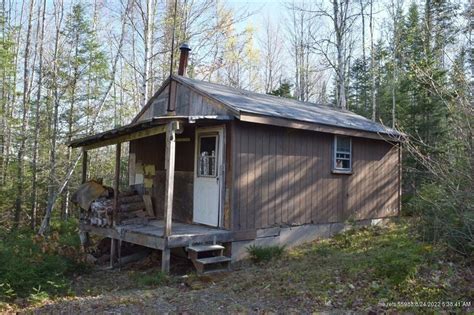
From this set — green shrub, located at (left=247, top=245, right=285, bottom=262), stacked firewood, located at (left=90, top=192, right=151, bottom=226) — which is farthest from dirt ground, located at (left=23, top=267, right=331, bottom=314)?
stacked firewood, located at (left=90, top=192, right=151, bottom=226)

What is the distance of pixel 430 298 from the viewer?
453 centimetres

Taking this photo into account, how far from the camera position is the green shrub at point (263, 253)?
7.52m

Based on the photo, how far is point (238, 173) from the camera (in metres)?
7.64

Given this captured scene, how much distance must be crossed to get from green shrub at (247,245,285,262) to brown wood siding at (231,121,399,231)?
437 millimetres

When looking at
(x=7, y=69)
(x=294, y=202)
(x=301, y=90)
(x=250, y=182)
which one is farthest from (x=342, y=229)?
(x=301, y=90)

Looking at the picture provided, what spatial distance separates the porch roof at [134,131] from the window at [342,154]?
3408 millimetres

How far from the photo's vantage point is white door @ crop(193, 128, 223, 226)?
7.91 meters

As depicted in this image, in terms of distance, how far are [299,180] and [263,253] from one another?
200cm

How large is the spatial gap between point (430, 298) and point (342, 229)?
5076mm

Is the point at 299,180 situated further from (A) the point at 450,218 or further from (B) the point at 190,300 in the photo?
(B) the point at 190,300

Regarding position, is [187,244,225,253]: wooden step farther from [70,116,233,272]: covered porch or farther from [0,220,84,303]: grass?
[0,220,84,303]: grass

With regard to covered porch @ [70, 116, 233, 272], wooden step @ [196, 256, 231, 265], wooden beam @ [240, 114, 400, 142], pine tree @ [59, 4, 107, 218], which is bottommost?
wooden step @ [196, 256, 231, 265]

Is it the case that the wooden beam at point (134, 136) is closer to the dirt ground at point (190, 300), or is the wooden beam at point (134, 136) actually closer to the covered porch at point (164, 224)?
the covered porch at point (164, 224)

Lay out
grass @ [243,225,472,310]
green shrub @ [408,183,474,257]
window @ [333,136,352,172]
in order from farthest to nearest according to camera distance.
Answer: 1. window @ [333,136,352,172]
2. green shrub @ [408,183,474,257]
3. grass @ [243,225,472,310]
